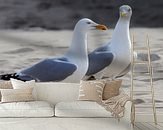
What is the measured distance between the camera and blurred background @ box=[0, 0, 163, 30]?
491 cm

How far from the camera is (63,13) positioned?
4930 millimetres

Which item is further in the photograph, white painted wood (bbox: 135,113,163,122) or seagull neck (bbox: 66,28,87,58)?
white painted wood (bbox: 135,113,163,122)

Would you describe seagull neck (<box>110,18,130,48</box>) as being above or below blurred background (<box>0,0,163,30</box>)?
below

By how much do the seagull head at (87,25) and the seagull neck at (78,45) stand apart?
0.05 m

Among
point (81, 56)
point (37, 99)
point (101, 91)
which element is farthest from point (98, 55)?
point (37, 99)

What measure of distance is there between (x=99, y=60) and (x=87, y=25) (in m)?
0.47

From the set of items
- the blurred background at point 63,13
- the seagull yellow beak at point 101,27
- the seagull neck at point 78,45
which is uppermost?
the blurred background at point 63,13

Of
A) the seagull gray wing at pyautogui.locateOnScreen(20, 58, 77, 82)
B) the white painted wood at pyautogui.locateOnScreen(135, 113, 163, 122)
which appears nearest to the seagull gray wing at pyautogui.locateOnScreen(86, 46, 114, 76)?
the seagull gray wing at pyautogui.locateOnScreen(20, 58, 77, 82)

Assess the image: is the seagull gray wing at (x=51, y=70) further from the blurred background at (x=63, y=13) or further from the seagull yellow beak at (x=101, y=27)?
the seagull yellow beak at (x=101, y=27)

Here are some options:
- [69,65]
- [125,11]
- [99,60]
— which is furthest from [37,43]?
[125,11]

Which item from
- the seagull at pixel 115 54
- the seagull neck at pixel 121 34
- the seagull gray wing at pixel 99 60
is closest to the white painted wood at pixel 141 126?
the seagull at pixel 115 54

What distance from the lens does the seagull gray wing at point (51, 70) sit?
4855 millimetres

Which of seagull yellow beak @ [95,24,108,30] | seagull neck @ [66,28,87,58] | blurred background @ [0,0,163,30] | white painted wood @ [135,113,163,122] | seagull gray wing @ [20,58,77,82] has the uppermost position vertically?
blurred background @ [0,0,163,30]

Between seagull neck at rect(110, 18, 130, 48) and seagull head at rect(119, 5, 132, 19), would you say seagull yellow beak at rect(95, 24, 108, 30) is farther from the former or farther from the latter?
seagull head at rect(119, 5, 132, 19)
